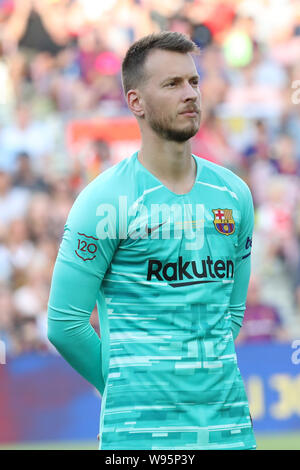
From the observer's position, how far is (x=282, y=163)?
33.6ft

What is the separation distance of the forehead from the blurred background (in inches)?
218

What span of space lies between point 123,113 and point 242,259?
706cm

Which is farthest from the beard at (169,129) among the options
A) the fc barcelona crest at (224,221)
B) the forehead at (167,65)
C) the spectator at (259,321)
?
the spectator at (259,321)

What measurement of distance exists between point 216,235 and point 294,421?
5691mm

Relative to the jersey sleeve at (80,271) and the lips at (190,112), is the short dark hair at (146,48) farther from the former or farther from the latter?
the jersey sleeve at (80,271)

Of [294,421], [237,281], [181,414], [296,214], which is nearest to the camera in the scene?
[181,414]

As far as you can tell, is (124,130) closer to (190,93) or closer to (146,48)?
(146,48)

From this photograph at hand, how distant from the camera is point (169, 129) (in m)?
3.09

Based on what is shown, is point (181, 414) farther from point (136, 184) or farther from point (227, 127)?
point (227, 127)

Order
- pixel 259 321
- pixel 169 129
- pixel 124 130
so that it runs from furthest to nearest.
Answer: pixel 124 130, pixel 259 321, pixel 169 129

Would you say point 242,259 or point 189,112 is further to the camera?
point 242,259

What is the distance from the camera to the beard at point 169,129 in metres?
3.06

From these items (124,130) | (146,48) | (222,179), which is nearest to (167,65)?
(146,48)
